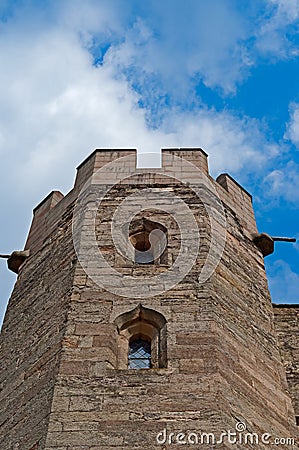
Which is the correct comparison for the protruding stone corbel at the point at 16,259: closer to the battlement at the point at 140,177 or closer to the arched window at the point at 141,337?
the battlement at the point at 140,177

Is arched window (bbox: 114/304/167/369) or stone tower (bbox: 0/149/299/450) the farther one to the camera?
arched window (bbox: 114/304/167/369)

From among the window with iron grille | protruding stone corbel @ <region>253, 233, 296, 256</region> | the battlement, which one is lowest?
the window with iron grille

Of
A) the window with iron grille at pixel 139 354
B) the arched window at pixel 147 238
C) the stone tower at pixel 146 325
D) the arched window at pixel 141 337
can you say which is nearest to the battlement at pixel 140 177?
the stone tower at pixel 146 325

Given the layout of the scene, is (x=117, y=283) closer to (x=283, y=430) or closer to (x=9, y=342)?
(x=9, y=342)

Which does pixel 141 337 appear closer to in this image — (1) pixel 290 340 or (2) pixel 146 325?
(2) pixel 146 325

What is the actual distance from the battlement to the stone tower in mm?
26

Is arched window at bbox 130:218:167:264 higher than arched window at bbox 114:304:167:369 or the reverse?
higher

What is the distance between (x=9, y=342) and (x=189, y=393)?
252cm

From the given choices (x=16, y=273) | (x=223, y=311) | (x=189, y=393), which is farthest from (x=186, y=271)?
(x=16, y=273)

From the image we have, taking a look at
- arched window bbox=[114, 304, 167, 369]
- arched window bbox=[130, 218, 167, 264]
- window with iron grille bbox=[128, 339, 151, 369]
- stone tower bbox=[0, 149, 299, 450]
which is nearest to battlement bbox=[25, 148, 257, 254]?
stone tower bbox=[0, 149, 299, 450]

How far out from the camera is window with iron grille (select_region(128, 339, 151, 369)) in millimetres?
6730

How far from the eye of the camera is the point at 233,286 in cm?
788

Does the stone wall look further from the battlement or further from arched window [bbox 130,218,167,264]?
arched window [bbox 130,218,167,264]

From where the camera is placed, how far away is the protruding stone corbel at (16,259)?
9352 millimetres
